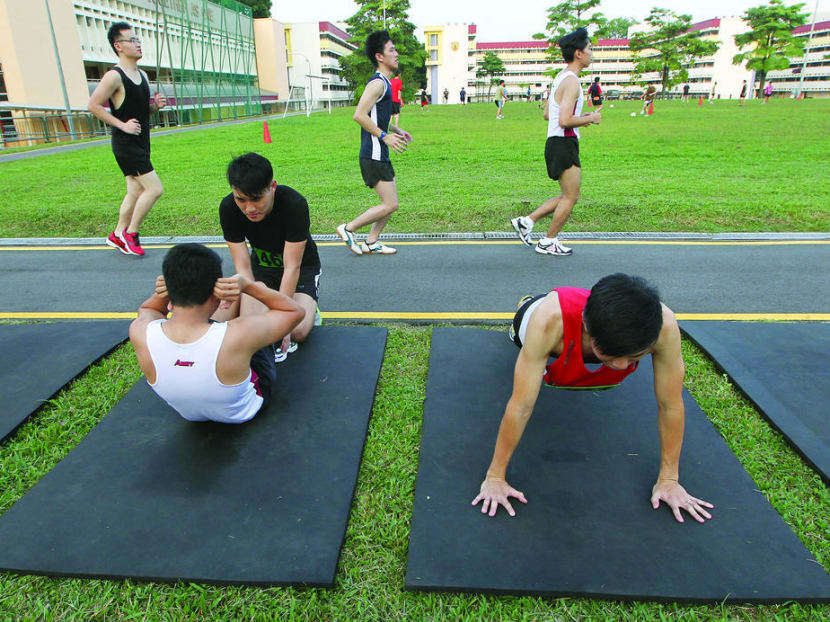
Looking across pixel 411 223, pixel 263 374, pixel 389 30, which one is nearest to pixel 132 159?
pixel 411 223

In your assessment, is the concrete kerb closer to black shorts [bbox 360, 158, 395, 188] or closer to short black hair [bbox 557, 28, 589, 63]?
black shorts [bbox 360, 158, 395, 188]

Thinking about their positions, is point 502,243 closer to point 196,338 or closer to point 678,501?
point 678,501

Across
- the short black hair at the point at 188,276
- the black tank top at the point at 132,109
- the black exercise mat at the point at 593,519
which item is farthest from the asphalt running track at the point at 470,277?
the short black hair at the point at 188,276

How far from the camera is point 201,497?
2.06m

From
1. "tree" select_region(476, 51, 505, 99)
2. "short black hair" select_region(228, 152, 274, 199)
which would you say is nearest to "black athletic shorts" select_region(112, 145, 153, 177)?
"short black hair" select_region(228, 152, 274, 199)

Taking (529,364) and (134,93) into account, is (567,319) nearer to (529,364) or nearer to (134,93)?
(529,364)

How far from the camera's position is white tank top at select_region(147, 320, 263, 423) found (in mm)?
2053

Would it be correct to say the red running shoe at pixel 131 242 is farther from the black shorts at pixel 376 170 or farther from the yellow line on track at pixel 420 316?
the black shorts at pixel 376 170

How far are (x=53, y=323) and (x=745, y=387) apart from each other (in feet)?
14.5

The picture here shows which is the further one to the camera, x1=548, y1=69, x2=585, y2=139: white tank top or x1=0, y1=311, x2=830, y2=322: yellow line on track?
x1=548, y1=69, x2=585, y2=139: white tank top

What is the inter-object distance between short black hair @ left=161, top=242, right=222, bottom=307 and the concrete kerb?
3.82m

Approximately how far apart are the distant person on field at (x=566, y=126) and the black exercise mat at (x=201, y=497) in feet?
10.3

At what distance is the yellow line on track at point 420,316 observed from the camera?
367 cm

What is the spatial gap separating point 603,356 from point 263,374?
163 centimetres
